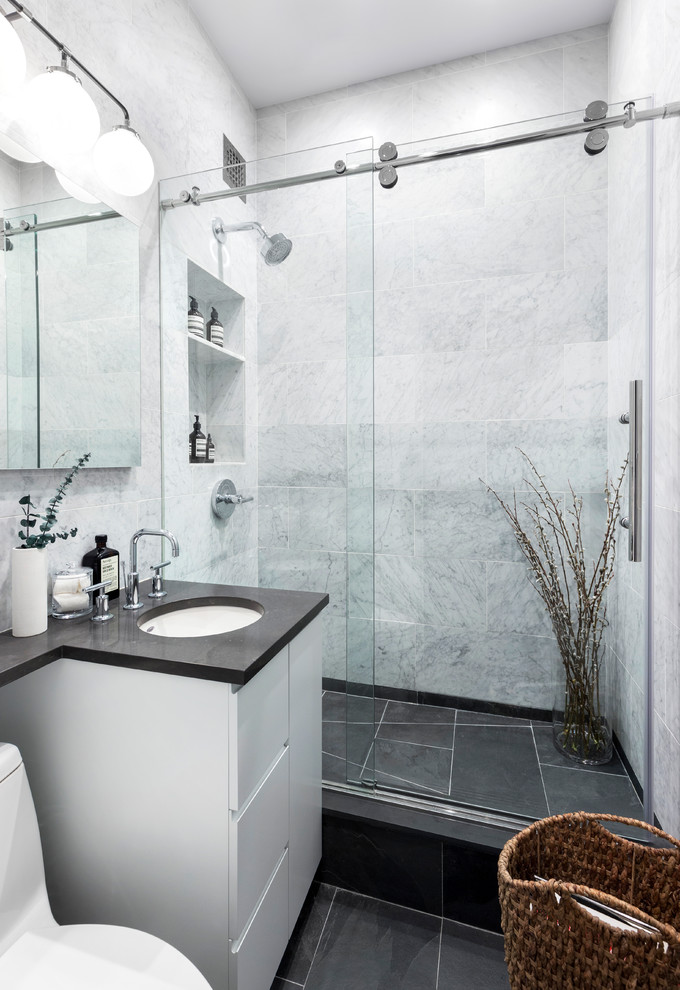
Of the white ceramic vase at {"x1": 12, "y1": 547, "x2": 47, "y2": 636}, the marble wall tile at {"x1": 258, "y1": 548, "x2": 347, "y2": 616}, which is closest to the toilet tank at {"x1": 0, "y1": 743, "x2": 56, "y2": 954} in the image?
the white ceramic vase at {"x1": 12, "y1": 547, "x2": 47, "y2": 636}

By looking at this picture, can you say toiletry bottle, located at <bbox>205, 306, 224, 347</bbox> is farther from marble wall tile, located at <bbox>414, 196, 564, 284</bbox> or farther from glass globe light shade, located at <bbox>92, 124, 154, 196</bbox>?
marble wall tile, located at <bbox>414, 196, 564, 284</bbox>

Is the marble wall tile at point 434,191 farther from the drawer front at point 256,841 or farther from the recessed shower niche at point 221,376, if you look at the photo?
the drawer front at point 256,841

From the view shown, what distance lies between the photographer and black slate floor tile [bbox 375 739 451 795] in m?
1.60

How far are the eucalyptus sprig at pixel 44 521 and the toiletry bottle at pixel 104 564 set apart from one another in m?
0.09

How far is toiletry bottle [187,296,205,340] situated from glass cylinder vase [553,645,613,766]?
180cm

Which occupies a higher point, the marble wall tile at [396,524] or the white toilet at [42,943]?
the marble wall tile at [396,524]

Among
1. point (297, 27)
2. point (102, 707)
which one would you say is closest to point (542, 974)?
point (102, 707)

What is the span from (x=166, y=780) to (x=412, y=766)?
0.97m

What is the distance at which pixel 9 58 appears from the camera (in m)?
1.04

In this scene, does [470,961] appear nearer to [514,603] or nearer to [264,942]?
[264,942]

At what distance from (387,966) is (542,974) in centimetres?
55

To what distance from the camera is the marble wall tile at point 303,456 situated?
5.76ft

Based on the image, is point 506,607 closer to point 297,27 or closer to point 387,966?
point 387,966

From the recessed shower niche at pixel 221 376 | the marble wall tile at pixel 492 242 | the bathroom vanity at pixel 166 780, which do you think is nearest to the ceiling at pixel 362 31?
the marble wall tile at pixel 492 242
